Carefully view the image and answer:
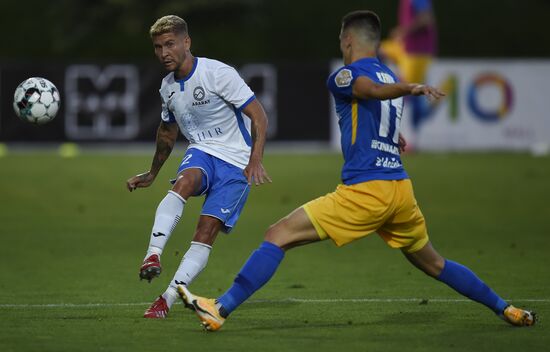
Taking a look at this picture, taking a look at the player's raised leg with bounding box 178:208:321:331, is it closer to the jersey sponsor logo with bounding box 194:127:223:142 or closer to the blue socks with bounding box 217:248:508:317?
the blue socks with bounding box 217:248:508:317

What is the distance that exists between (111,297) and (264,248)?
2210mm

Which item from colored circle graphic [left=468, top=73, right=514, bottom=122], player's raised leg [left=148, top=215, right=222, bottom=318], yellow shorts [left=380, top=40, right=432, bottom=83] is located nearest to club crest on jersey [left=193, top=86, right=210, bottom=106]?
player's raised leg [left=148, top=215, right=222, bottom=318]

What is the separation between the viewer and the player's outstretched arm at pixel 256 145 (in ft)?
26.4

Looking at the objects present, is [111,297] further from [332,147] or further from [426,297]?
[332,147]

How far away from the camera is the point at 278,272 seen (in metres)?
10.8

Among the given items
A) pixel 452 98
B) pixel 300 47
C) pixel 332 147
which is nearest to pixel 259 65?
pixel 332 147

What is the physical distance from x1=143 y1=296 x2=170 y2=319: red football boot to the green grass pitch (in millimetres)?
76

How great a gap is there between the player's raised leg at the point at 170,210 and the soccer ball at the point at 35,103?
4.55 feet

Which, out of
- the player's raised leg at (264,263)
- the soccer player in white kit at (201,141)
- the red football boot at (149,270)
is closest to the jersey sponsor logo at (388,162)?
the player's raised leg at (264,263)

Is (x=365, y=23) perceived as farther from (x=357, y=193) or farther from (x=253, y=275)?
(x=253, y=275)

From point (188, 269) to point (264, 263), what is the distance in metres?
1.01

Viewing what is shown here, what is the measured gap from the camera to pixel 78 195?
1789 cm

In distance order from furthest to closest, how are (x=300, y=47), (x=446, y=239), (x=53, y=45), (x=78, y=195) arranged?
(x=53, y=45) → (x=300, y=47) → (x=78, y=195) → (x=446, y=239)

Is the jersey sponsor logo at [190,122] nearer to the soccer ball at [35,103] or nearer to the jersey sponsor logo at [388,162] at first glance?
the soccer ball at [35,103]
